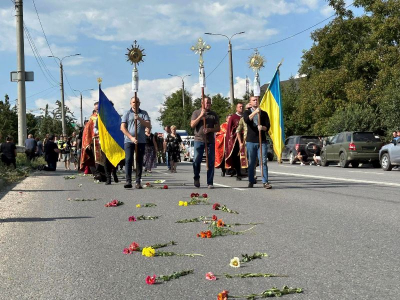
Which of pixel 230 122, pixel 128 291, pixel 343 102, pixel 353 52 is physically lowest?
pixel 128 291

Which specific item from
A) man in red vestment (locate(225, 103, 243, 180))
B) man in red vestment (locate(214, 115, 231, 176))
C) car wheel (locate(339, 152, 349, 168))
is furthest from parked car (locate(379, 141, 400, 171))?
man in red vestment (locate(225, 103, 243, 180))

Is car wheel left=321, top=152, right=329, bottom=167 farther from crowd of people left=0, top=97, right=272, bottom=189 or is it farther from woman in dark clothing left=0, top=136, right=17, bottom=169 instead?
woman in dark clothing left=0, top=136, right=17, bottom=169

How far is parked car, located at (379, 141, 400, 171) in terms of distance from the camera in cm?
2184

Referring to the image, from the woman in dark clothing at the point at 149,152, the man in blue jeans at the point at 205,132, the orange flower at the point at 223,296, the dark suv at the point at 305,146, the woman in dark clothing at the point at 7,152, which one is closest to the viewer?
the orange flower at the point at 223,296

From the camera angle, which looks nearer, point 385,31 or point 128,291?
point 128,291

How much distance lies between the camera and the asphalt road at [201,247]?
4457 mm

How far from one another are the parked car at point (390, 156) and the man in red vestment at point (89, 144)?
11.5 meters

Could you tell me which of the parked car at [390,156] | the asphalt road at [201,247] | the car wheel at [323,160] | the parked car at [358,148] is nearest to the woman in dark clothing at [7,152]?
the asphalt road at [201,247]

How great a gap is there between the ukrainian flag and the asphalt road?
3792 millimetres

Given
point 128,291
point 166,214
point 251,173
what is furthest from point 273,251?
point 251,173

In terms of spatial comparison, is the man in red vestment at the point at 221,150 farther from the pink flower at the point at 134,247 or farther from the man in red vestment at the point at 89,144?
the pink flower at the point at 134,247

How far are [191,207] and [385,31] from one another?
93.3ft

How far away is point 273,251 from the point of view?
571 cm

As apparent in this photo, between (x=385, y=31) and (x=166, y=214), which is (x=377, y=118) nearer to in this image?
(x=385, y=31)
